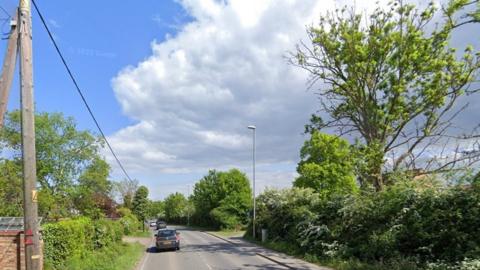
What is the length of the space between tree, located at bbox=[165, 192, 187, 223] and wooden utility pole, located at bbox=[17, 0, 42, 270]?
11194cm

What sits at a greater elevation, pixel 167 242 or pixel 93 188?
pixel 93 188

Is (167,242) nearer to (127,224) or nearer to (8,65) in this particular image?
(127,224)

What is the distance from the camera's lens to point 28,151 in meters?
9.30

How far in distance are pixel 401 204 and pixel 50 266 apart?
13609mm

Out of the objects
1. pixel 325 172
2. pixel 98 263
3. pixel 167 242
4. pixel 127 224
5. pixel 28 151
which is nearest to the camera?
pixel 28 151

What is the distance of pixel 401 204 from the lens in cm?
1886

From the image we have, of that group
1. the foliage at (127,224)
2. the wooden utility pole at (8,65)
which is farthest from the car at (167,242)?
the wooden utility pole at (8,65)

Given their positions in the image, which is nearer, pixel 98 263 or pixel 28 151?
pixel 28 151

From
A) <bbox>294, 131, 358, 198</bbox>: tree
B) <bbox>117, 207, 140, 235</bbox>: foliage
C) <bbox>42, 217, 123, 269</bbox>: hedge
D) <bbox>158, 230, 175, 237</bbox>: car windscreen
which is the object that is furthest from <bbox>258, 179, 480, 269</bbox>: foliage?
<bbox>117, 207, 140, 235</bbox>: foliage

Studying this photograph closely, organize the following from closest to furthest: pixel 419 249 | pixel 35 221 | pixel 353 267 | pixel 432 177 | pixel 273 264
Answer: pixel 35 221 < pixel 419 249 < pixel 353 267 < pixel 432 177 < pixel 273 264

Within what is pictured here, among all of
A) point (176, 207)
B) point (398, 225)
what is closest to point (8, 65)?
point (398, 225)

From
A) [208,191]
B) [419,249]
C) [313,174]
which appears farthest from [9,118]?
[208,191]

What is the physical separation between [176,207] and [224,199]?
6480 cm

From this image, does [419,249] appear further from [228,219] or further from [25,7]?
[228,219]
